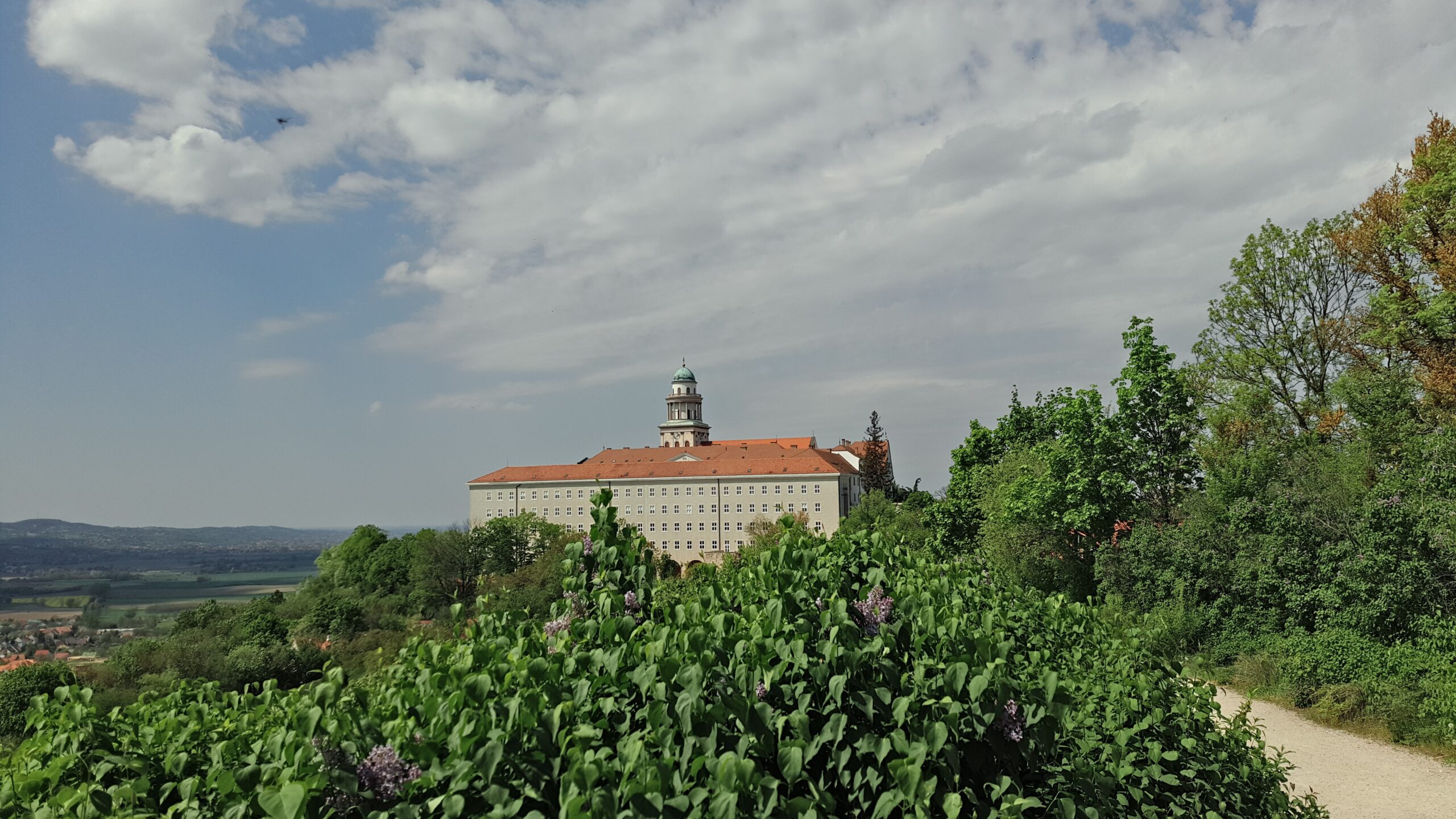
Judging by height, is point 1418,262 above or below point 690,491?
above

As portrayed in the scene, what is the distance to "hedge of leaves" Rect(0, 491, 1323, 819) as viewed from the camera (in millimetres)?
2043

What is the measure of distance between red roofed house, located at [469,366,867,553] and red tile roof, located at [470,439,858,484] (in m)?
0.10

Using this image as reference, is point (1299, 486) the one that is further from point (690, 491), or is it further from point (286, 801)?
point (690, 491)

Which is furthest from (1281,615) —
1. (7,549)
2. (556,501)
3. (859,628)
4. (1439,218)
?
(7,549)

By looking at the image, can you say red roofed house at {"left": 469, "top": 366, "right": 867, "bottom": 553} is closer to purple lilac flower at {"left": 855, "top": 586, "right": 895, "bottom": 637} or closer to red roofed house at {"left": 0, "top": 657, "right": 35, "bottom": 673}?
red roofed house at {"left": 0, "top": 657, "right": 35, "bottom": 673}

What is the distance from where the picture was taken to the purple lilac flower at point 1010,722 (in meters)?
2.64

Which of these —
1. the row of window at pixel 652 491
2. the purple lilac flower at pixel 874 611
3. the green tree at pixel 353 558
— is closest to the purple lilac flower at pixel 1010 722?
the purple lilac flower at pixel 874 611

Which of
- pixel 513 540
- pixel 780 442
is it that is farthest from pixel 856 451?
pixel 513 540

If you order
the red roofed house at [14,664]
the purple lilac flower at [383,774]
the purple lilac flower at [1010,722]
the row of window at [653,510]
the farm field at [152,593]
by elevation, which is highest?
the row of window at [653,510]

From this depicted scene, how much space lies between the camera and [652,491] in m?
92.8

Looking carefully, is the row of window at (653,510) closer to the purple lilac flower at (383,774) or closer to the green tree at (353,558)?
the green tree at (353,558)

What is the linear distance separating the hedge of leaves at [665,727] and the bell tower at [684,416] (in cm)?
11179

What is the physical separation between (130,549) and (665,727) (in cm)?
14828

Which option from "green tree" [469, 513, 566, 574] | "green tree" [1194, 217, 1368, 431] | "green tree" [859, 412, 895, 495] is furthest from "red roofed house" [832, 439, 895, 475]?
"green tree" [1194, 217, 1368, 431]
